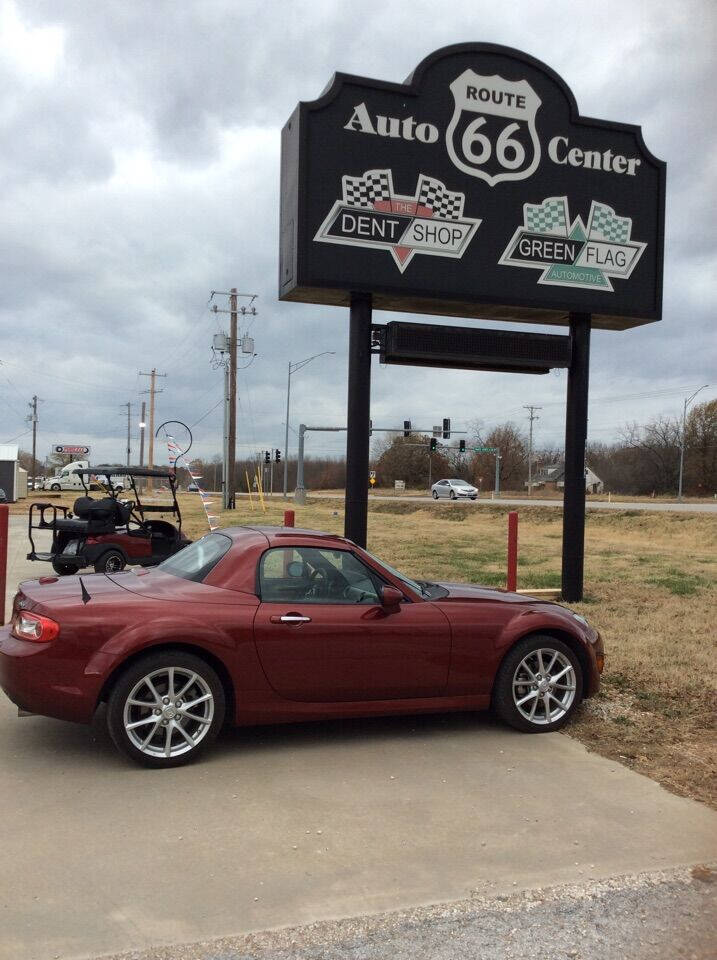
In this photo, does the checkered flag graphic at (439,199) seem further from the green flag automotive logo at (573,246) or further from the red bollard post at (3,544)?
the red bollard post at (3,544)

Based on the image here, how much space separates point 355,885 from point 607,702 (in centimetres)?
354

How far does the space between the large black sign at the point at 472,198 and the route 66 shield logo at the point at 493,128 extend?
0.02m

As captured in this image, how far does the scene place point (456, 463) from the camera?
100750mm

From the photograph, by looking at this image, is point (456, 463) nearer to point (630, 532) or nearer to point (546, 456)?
point (546, 456)

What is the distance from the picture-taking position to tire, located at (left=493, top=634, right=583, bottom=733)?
17.8 feet

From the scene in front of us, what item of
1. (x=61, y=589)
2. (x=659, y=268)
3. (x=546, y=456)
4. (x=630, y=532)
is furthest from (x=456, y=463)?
(x=61, y=589)

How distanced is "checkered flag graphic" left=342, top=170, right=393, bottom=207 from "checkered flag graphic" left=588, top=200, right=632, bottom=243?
9.19ft

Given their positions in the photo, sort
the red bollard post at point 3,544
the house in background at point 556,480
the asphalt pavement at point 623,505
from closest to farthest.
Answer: the red bollard post at point 3,544, the asphalt pavement at point 623,505, the house in background at point 556,480

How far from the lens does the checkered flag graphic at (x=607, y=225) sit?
1034cm

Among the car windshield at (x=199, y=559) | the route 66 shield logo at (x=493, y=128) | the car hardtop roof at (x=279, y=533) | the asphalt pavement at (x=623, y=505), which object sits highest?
the route 66 shield logo at (x=493, y=128)

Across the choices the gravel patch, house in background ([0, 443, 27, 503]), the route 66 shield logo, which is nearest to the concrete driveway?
the gravel patch

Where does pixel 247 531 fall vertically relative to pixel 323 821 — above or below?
above

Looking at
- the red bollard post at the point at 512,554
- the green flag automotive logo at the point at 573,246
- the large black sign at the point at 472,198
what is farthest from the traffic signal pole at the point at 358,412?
the red bollard post at the point at 512,554

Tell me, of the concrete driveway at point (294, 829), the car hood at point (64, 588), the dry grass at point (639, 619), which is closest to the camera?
the concrete driveway at point (294, 829)
